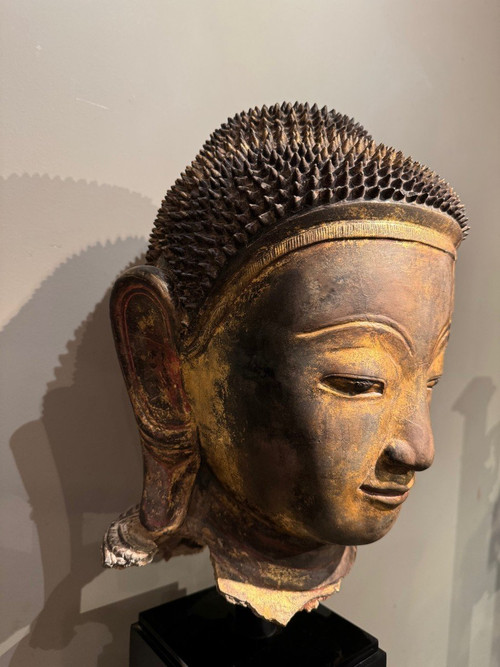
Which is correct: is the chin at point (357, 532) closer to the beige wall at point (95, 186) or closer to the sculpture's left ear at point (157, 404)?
the sculpture's left ear at point (157, 404)

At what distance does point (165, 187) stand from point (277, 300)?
2.05 feet

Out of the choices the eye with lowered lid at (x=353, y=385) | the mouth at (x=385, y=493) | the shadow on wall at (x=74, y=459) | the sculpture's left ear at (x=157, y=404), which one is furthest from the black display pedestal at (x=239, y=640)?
the eye with lowered lid at (x=353, y=385)

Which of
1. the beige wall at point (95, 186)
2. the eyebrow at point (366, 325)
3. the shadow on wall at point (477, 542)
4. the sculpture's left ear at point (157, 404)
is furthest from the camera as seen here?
the shadow on wall at point (477, 542)

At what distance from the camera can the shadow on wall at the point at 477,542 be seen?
7.18ft

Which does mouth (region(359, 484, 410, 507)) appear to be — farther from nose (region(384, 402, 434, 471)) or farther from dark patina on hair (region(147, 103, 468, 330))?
dark patina on hair (region(147, 103, 468, 330))

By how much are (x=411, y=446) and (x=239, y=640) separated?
59 centimetres

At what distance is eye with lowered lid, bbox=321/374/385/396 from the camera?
0.86 meters

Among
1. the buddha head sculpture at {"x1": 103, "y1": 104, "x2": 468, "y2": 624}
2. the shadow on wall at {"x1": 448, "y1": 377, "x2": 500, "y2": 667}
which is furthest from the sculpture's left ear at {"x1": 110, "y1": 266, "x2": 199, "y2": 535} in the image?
the shadow on wall at {"x1": 448, "y1": 377, "x2": 500, "y2": 667}

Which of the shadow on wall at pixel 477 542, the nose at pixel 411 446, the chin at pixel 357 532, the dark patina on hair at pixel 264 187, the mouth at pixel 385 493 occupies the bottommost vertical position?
the shadow on wall at pixel 477 542

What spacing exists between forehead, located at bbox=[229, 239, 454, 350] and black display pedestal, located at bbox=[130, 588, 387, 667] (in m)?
0.69

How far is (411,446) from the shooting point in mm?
896

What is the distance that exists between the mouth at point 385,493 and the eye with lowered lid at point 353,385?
0.52 ft

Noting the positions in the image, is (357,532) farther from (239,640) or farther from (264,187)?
(264,187)

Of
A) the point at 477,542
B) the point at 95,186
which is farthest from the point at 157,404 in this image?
the point at 477,542
